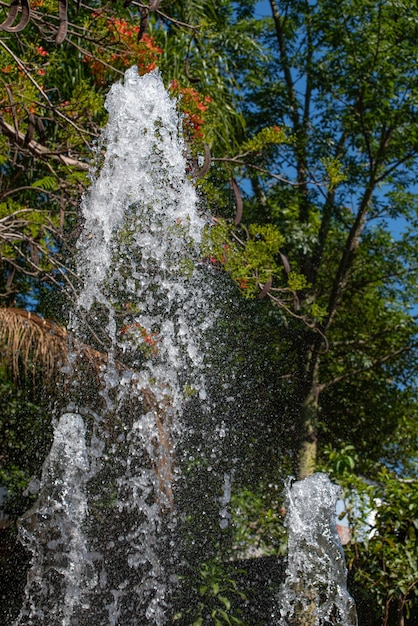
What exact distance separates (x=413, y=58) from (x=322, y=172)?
62.4 inches

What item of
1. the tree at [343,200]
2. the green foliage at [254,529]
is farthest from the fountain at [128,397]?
the tree at [343,200]

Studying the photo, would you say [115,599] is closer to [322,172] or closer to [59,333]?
[59,333]

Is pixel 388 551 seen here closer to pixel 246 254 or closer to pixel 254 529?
pixel 254 529

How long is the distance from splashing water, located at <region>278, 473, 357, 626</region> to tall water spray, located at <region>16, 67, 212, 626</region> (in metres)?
0.85

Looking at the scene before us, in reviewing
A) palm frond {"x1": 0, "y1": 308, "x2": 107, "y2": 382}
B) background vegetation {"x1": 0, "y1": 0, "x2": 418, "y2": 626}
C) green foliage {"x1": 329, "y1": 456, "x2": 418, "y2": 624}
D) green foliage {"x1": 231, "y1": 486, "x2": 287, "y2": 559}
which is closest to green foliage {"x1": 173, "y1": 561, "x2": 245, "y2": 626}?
background vegetation {"x1": 0, "y1": 0, "x2": 418, "y2": 626}

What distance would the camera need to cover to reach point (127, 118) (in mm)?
3967

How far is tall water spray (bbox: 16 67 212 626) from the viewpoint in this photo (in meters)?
3.95

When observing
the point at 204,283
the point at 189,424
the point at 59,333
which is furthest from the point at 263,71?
the point at 59,333

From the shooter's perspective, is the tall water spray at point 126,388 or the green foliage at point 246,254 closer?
the green foliage at point 246,254

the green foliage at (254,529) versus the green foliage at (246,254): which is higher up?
the green foliage at (246,254)

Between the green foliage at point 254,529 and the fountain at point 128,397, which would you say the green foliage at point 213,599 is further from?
the green foliage at point 254,529

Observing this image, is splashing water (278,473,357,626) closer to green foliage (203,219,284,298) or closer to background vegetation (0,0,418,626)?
background vegetation (0,0,418,626)

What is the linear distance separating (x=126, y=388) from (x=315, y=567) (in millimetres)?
1753

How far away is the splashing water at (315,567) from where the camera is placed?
3746mm
